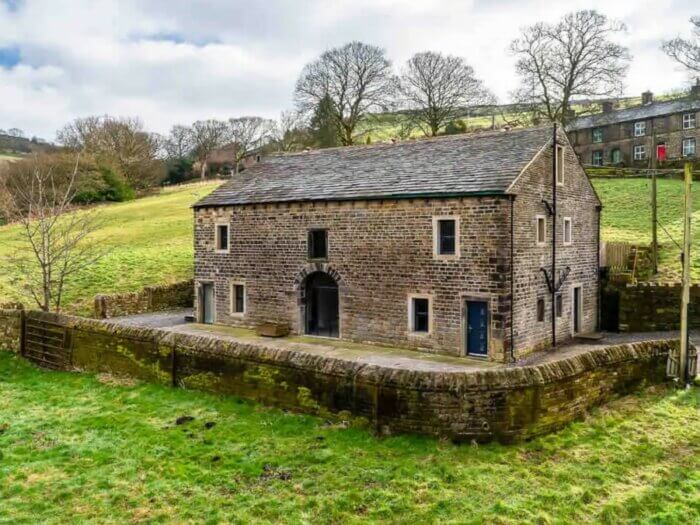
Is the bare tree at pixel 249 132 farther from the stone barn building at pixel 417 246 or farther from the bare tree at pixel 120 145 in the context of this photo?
the stone barn building at pixel 417 246

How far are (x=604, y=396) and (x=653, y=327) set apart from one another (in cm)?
1218

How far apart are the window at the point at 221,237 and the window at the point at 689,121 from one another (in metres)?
47.3

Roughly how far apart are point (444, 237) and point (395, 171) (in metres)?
3.98

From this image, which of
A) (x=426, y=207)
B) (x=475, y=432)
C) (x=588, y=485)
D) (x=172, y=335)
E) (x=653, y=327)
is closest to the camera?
(x=588, y=485)

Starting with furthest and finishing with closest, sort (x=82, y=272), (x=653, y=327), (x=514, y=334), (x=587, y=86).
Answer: (x=587, y=86) < (x=82, y=272) < (x=653, y=327) < (x=514, y=334)

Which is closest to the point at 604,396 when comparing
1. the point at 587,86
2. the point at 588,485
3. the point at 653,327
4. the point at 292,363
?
the point at 588,485

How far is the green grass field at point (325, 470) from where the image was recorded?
329 inches

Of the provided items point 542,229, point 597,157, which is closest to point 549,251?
point 542,229

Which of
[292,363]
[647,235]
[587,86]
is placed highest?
[587,86]

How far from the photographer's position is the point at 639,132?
184ft

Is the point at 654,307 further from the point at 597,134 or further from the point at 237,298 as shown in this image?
the point at 597,134

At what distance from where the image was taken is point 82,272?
31.4 metres

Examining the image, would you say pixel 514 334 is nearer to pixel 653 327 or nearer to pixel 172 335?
pixel 653 327

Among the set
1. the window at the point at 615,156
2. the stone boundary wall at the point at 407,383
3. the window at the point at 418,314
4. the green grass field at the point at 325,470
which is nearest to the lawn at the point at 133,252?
the stone boundary wall at the point at 407,383
